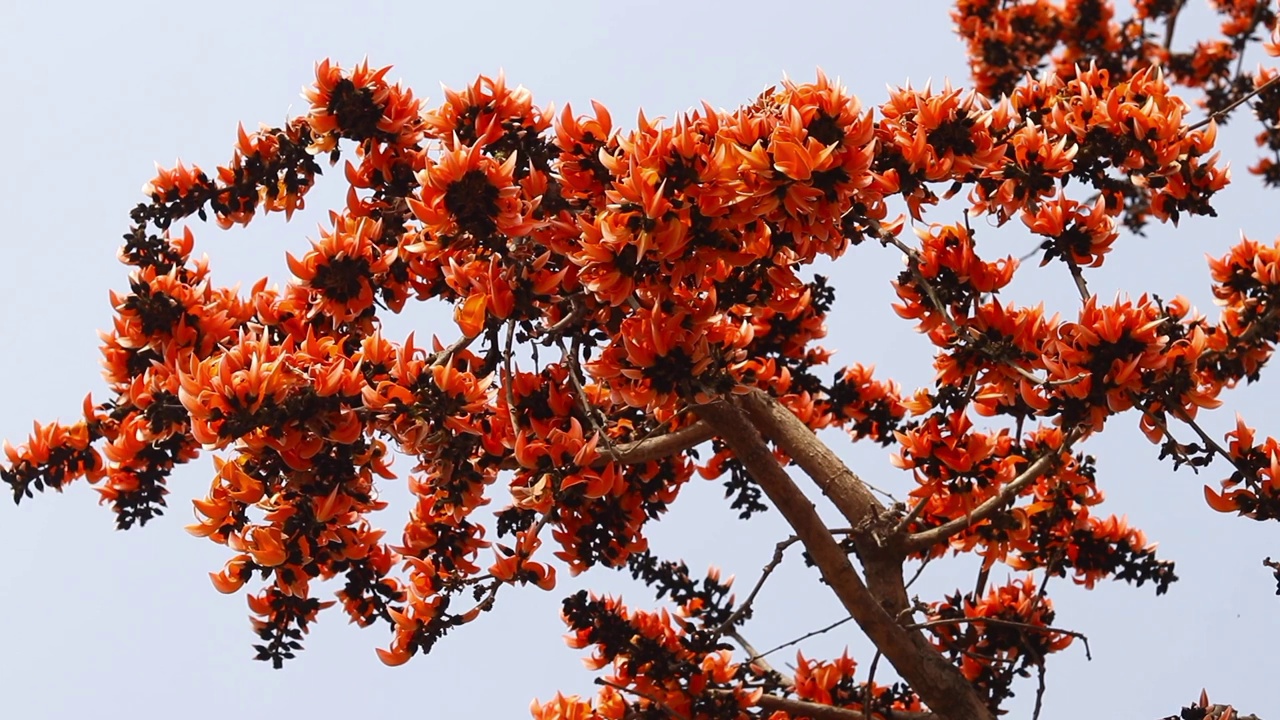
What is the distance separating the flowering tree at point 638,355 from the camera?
1927mm

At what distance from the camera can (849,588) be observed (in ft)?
8.55

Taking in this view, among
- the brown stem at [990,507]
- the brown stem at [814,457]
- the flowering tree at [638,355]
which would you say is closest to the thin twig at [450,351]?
the flowering tree at [638,355]

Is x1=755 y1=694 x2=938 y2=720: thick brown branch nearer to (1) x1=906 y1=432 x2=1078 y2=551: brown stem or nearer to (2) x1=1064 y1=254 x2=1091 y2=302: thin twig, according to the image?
(1) x1=906 y1=432 x2=1078 y2=551: brown stem

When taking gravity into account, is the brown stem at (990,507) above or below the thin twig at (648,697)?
above

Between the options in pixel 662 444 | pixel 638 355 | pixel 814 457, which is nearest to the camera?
pixel 638 355

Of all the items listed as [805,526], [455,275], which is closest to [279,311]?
[455,275]

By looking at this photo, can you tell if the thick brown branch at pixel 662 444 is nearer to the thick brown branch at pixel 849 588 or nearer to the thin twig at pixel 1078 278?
the thick brown branch at pixel 849 588

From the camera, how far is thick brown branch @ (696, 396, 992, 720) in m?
2.62

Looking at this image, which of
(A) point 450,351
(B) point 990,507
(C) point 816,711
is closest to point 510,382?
(A) point 450,351

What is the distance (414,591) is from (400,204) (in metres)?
0.82

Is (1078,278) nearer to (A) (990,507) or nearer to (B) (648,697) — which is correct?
(A) (990,507)

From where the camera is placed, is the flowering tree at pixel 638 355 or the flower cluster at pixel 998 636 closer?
the flowering tree at pixel 638 355

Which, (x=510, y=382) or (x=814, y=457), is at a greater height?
(x=814, y=457)

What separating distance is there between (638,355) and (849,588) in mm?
928
